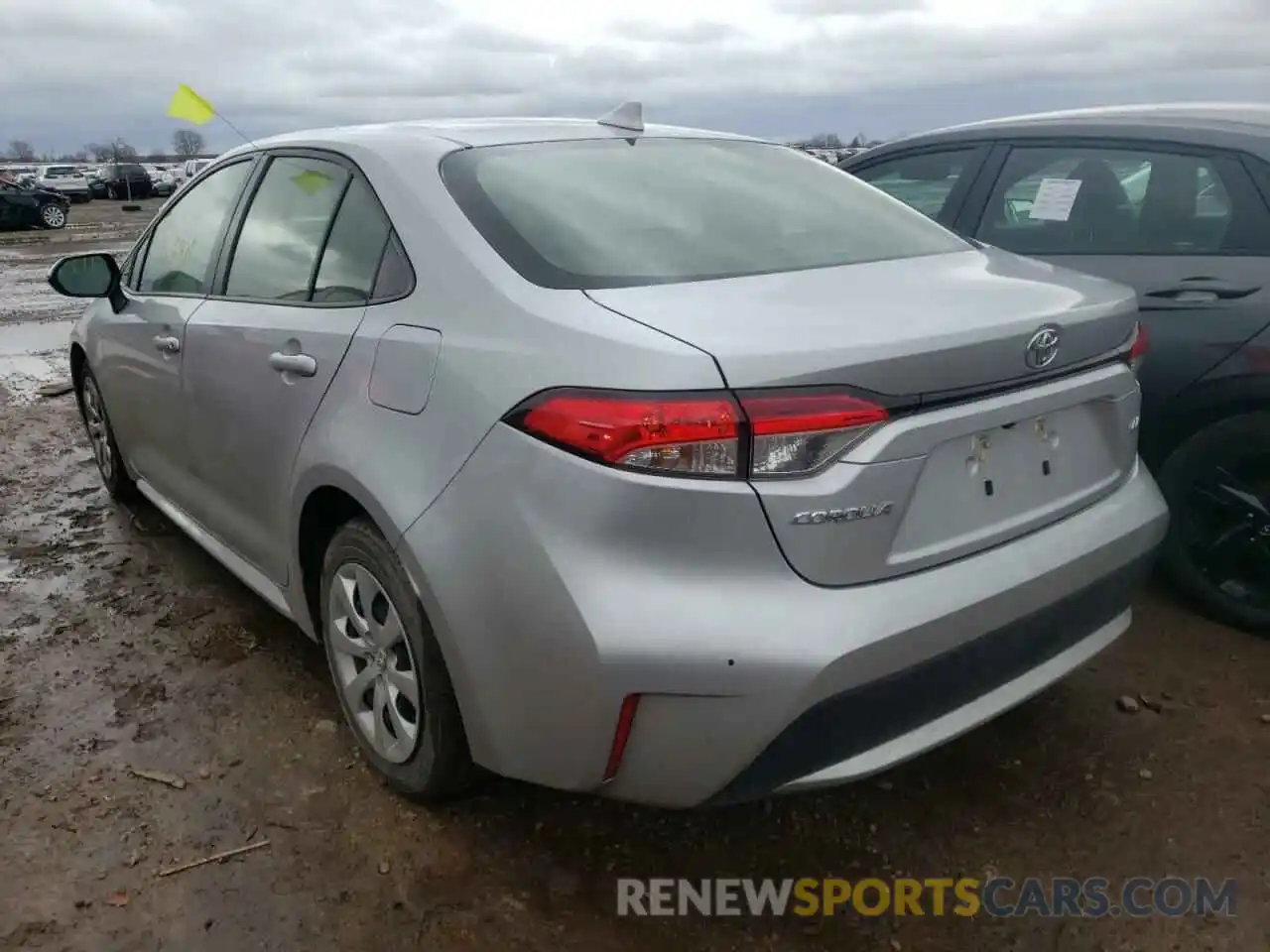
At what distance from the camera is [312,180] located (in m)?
2.90

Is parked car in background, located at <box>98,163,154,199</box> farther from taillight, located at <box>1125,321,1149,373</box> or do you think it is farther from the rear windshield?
taillight, located at <box>1125,321,1149,373</box>

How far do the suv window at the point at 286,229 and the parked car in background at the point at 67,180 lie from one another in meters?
38.7

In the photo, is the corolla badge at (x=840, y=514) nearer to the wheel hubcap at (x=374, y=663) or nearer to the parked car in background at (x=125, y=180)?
the wheel hubcap at (x=374, y=663)

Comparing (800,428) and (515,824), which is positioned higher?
(800,428)

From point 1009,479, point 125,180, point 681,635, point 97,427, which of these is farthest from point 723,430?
point 125,180

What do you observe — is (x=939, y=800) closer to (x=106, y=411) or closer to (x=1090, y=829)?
(x=1090, y=829)

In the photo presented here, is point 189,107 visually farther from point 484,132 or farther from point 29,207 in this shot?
point 29,207

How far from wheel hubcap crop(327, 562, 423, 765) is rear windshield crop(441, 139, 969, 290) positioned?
0.86 metres

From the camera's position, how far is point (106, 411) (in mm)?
4363

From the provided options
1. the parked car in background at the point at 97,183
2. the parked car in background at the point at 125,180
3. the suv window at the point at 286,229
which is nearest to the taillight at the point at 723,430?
the suv window at the point at 286,229

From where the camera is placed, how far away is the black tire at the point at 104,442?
4.48m

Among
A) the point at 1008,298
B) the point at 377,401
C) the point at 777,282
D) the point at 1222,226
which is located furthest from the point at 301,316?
the point at 1222,226

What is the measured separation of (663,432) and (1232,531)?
2410mm

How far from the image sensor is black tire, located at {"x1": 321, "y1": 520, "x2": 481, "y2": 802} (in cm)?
227
